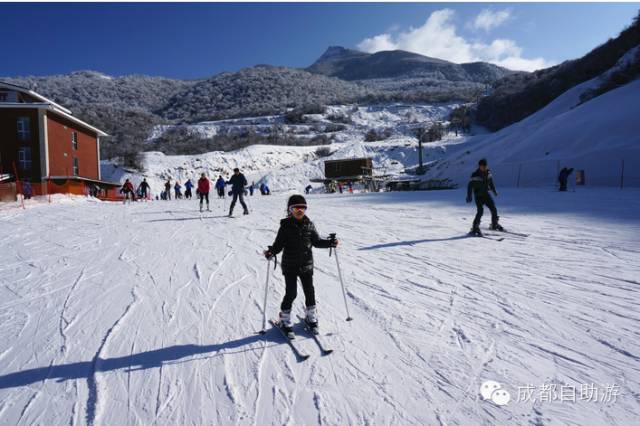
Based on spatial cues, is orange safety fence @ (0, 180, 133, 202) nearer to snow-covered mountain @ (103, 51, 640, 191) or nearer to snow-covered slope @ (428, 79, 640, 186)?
snow-covered mountain @ (103, 51, 640, 191)

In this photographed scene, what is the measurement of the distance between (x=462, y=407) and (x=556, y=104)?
4861 centimetres

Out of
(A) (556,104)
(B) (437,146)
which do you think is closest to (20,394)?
(A) (556,104)

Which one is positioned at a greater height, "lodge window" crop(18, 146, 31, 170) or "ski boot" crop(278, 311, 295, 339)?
"lodge window" crop(18, 146, 31, 170)

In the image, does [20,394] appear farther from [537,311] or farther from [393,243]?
[393,243]

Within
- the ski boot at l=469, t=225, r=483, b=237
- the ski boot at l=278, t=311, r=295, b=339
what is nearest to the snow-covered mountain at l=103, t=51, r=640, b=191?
the ski boot at l=469, t=225, r=483, b=237

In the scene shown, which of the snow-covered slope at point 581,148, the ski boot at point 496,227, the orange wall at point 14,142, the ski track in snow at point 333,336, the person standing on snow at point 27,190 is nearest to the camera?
the ski track in snow at point 333,336

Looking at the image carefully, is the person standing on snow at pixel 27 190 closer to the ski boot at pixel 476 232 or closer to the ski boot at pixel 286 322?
the ski boot at pixel 286 322

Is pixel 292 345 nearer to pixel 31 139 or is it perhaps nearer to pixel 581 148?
pixel 581 148

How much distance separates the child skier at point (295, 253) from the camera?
396 centimetres

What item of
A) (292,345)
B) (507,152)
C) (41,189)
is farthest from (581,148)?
(41,189)

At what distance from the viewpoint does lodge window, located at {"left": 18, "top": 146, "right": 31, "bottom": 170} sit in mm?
30297

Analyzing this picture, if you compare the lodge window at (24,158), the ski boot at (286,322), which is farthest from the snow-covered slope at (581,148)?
the lodge window at (24,158)

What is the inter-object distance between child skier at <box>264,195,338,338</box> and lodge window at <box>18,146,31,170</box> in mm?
36349

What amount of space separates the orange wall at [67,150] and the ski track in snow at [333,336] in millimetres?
29823
